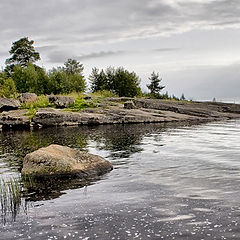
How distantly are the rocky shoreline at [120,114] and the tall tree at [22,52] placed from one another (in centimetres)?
4112

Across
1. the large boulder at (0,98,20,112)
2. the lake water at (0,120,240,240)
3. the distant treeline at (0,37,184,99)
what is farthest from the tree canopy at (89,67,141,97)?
the lake water at (0,120,240,240)

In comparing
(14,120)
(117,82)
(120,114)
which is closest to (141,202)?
(14,120)

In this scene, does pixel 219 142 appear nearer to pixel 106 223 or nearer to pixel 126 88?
pixel 106 223

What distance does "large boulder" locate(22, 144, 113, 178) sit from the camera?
14.4 m

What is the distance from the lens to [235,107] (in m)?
55.7

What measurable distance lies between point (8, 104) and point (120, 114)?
1506 cm

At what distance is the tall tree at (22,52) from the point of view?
273 feet

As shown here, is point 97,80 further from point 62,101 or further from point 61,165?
point 61,165

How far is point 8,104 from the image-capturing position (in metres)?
44.5

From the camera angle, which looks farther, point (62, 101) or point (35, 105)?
point (62, 101)

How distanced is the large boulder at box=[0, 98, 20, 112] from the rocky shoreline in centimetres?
76

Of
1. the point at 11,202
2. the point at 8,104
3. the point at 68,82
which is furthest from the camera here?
the point at 68,82

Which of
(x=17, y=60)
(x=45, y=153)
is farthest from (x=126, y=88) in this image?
(x=45, y=153)

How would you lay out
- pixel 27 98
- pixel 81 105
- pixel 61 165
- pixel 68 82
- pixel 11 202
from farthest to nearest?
pixel 68 82
pixel 27 98
pixel 81 105
pixel 61 165
pixel 11 202
